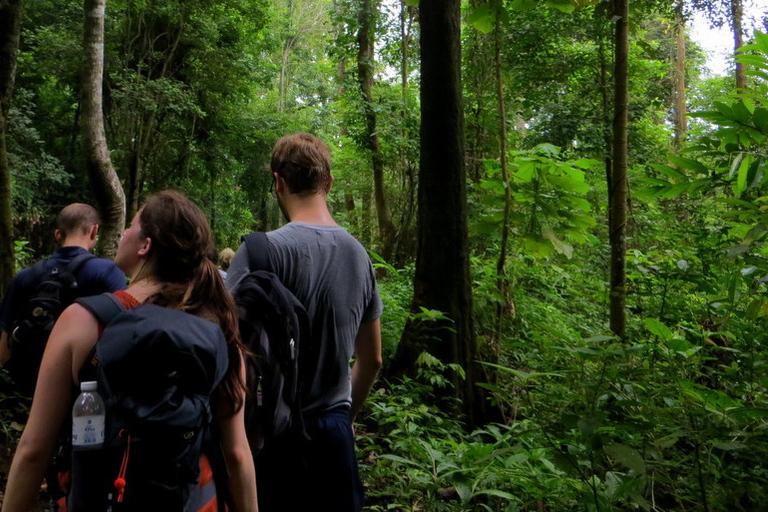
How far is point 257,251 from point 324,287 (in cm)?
31

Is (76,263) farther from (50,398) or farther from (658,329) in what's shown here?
(658,329)

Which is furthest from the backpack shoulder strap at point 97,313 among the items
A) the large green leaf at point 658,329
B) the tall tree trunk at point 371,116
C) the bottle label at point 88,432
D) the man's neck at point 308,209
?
the tall tree trunk at point 371,116

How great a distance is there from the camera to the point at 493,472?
308 centimetres

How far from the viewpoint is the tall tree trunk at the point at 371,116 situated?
→ 47.8 ft

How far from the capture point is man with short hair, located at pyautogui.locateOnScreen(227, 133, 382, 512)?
212 cm

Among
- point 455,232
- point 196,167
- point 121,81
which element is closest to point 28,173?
point 121,81

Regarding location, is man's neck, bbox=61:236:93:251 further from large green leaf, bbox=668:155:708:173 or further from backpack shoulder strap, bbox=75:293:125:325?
large green leaf, bbox=668:155:708:173

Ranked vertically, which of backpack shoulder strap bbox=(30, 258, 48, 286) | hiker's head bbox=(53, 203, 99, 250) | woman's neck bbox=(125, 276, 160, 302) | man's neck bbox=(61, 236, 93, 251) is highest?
hiker's head bbox=(53, 203, 99, 250)

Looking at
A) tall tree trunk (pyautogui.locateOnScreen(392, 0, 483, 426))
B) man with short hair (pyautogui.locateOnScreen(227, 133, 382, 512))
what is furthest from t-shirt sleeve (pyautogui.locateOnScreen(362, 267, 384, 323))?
tall tree trunk (pyautogui.locateOnScreen(392, 0, 483, 426))

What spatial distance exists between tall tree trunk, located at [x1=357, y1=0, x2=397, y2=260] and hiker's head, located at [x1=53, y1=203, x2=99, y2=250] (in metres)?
9.68

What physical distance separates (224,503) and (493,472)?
1652 millimetres

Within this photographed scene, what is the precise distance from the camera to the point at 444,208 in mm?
5441

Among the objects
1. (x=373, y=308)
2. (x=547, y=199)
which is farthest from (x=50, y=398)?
(x=547, y=199)

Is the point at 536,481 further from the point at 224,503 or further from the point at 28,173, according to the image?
the point at 28,173
